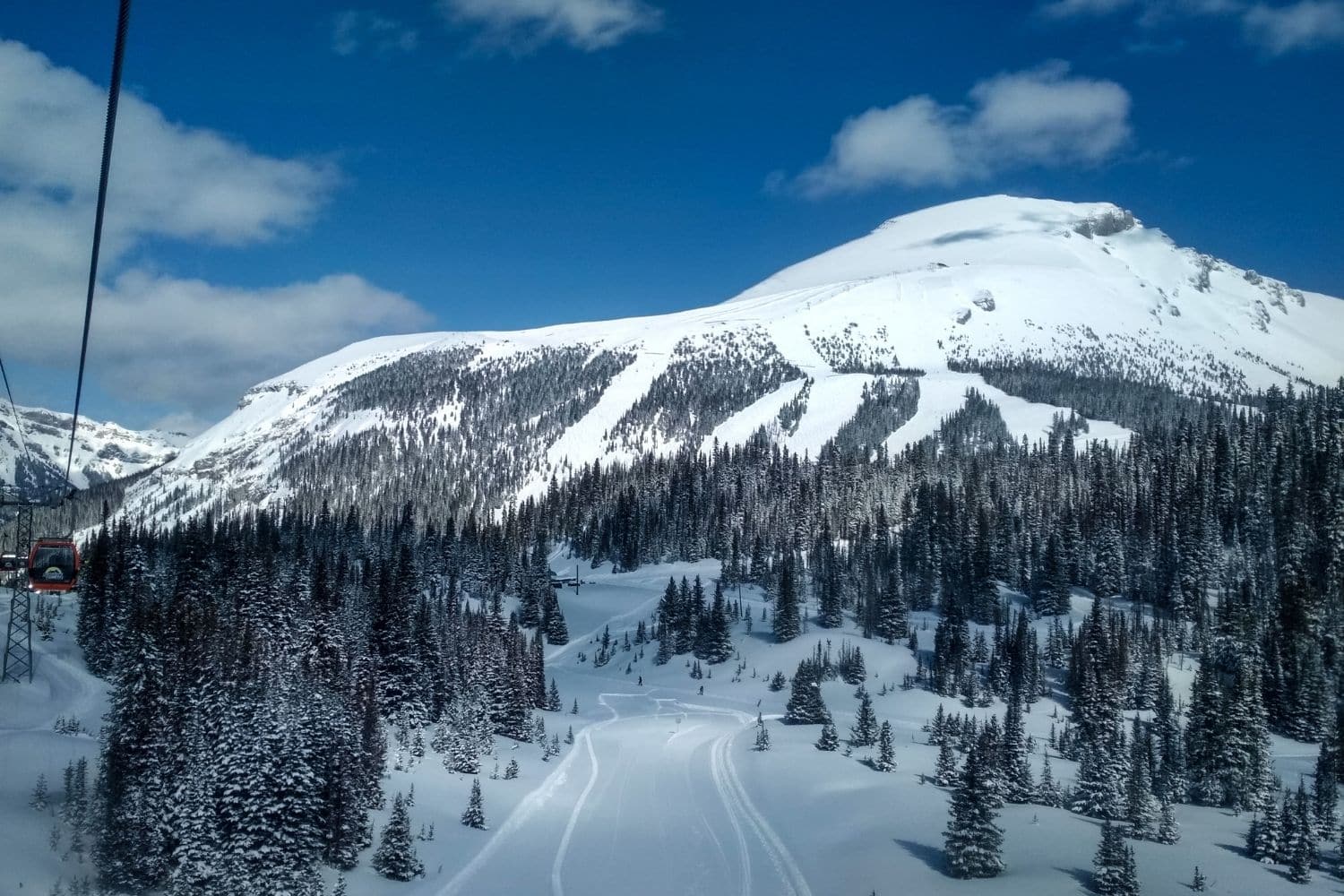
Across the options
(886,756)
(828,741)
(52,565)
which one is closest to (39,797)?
(52,565)

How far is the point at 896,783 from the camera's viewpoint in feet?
181

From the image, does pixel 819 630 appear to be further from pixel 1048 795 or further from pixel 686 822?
pixel 686 822

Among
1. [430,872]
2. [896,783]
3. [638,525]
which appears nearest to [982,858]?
[896,783]

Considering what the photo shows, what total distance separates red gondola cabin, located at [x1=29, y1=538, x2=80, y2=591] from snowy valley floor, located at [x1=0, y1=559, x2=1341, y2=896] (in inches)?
336

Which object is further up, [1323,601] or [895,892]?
[1323,601]

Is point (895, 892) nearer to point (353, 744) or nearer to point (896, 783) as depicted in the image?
point (896, 783)

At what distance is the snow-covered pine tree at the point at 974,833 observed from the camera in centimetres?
3725

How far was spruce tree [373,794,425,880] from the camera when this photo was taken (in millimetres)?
37500

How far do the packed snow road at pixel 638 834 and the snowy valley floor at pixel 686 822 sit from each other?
0.43 ft

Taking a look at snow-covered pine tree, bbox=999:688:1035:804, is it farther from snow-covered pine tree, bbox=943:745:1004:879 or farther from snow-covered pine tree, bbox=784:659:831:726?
snow-covered pine tree, bbox=784:659:831:726

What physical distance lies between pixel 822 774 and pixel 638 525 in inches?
4329

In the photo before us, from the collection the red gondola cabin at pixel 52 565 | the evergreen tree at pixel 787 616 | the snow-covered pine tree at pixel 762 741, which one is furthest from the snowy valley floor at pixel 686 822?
the evergreen tree at pixel 787 616

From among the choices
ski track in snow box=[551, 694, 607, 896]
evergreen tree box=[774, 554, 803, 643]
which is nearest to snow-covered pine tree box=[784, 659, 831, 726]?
ski track in snow box=[551, 694, 607, 896]

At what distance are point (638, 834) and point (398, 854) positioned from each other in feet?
45.3
